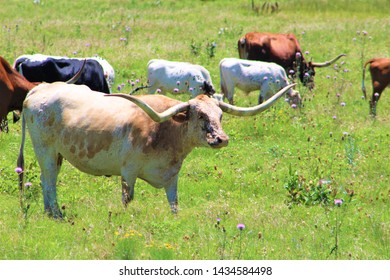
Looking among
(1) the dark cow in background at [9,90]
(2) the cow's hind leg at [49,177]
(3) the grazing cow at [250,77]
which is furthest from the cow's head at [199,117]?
(3) the grazing cow at [250,77]

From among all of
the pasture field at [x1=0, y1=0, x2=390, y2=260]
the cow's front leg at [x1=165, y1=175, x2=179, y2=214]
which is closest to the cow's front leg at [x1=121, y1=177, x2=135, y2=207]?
the pasture field at [x1=0, y1=0, x2=390, y2=260]

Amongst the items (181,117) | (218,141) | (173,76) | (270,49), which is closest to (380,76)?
(270,49)

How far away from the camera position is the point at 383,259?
7.85 m

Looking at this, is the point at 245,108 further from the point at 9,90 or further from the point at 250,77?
the point at 250,77

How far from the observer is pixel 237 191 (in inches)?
428

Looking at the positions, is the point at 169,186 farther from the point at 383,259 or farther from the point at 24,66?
the point at 24,66

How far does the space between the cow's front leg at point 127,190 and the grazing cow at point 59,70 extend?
699 cm

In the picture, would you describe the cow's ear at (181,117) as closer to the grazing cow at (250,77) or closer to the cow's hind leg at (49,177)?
the cow's hind leg at (49,177)

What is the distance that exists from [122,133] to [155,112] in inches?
21.5

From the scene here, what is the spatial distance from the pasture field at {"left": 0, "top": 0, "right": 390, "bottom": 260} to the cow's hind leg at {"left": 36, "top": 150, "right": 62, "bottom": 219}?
0.65ft

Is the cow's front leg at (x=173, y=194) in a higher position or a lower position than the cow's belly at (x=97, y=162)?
lower

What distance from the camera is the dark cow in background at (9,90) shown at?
13430mm

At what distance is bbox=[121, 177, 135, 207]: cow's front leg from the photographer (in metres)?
9.16

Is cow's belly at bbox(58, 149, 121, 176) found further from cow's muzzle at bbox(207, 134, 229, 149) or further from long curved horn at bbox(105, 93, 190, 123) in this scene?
cow's muzzle at bbox(207, 134, 229, 149)
